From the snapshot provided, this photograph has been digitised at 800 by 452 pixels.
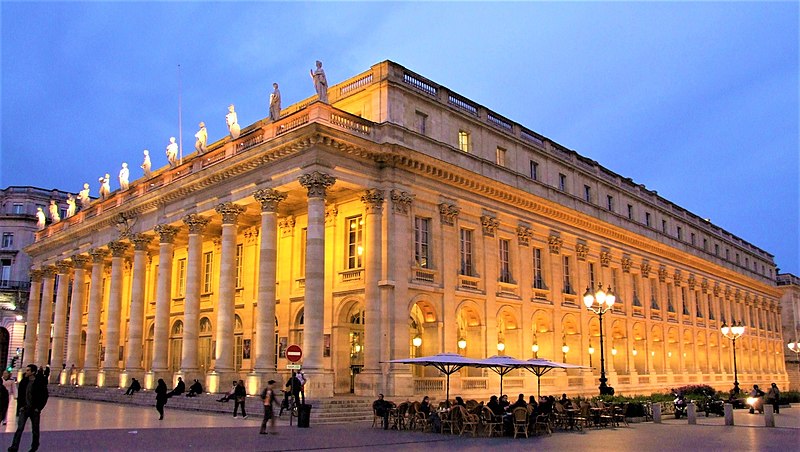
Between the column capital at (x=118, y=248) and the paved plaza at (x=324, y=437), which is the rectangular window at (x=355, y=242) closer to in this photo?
the paved plaza at (x=324, y=437)

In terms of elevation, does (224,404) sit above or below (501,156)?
below

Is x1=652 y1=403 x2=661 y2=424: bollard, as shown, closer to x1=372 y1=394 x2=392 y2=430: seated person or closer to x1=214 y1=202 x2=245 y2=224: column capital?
x1=372 y1=394 x2=392 y2=430: seated person

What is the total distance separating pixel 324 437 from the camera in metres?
19.8

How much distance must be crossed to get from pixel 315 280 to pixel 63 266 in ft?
96.0

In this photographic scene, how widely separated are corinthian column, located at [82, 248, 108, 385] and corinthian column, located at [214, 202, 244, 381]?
15704 mm

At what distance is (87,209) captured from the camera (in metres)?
47.4

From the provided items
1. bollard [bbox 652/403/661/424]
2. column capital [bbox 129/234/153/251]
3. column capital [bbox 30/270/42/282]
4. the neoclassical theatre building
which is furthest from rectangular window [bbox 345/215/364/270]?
column capital [bbox 30/270/42/282]

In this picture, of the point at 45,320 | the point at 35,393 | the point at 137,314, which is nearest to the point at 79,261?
the point at 45,320

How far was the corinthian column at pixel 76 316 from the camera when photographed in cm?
4584

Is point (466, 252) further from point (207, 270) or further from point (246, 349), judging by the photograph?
point (207, 270)

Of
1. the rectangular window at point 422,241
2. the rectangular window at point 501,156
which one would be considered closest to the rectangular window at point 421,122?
the rectangular window at point 422,241

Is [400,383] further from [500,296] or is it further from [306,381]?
[500,296]

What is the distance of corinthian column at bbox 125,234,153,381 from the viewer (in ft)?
125

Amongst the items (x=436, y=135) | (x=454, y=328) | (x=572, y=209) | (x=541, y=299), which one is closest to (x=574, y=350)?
(x=541, y=299)
